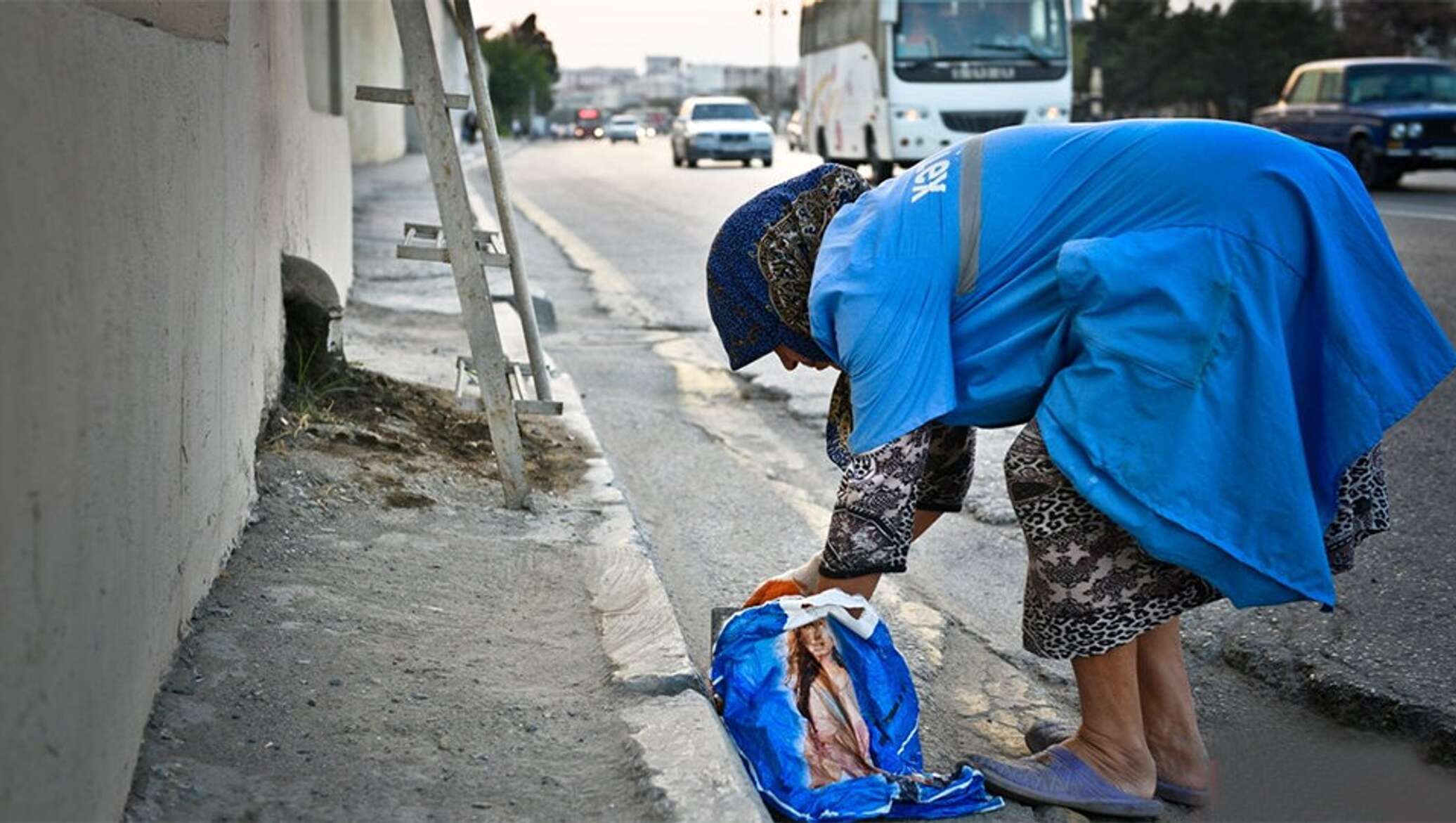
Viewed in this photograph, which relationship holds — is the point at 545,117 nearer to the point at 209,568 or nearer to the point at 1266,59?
the point at 1266,59

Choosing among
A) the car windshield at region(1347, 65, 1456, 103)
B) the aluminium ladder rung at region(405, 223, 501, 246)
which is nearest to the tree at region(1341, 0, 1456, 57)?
the car windshield at region(1347, 65, 1456, 103)

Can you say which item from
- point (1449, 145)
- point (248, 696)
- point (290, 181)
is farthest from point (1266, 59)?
point (248, 696)

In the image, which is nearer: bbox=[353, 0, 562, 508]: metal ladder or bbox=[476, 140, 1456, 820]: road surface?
bbox=[476, 140, 1456, 820]: road surface

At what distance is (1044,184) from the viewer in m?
2.79

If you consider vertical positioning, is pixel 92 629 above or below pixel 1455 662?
above

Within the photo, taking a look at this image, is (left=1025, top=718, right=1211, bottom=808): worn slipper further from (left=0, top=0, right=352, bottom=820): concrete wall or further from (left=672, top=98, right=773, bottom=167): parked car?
(left=672, top=98, right=773, bottom=167): parked car

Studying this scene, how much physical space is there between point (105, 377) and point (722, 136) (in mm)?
30596

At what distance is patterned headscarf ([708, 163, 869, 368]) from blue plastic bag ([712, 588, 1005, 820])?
50 cm

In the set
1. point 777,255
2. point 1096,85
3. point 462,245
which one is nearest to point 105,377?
point 777,255

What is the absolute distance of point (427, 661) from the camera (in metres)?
3.15

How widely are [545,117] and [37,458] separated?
10299cm

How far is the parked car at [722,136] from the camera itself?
32375 mm

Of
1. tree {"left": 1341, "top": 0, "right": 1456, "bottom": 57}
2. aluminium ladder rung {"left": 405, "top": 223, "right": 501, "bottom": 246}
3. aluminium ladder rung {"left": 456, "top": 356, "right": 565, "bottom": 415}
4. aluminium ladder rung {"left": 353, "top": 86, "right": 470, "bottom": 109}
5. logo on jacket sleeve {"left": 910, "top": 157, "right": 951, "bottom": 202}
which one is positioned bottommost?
aluminium ladder rung {"left": 456, "top": 356, "right": 565, "bottom": 415}

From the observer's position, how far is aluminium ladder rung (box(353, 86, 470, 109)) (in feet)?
13.8
